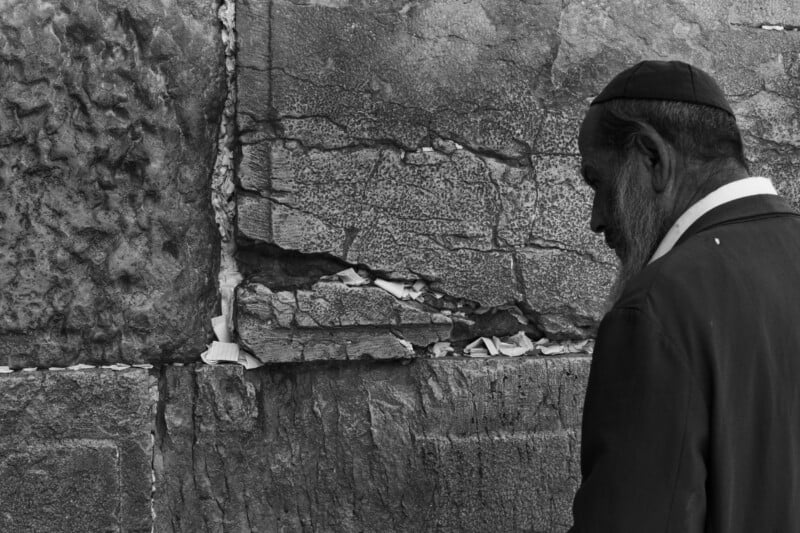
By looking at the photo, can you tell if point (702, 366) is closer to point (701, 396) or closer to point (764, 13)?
point (701, 396)

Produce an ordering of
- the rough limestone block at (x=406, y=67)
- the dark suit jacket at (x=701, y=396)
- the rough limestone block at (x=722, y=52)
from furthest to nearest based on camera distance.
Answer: the rough limestone block at (x=722, y=52)
the rough limestone block at (x=406, y=67)
the dark suit jacket at (x=701, y=396)

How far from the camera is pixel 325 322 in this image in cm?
271

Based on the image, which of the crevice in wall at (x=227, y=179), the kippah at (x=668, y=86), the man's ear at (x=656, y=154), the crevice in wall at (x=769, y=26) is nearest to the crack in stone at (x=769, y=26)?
the crevice in wall at (x=769, y=26)

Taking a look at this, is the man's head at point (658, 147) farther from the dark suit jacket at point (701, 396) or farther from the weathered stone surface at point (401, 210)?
the weathered stone surface at point (401, 210)

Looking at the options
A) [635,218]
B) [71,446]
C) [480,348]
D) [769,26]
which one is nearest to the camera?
[635,218]

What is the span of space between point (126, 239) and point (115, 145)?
10.3 inches

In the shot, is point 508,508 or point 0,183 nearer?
point 0,183

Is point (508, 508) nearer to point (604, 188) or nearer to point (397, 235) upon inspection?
point (397, 235)

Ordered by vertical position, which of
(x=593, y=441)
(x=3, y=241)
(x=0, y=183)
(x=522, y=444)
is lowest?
(x=522, y=444)

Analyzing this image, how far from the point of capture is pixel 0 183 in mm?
2498

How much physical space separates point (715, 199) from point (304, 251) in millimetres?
1327

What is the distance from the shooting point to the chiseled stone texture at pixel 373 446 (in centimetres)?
269

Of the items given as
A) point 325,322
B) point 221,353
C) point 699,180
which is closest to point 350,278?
point 325,322

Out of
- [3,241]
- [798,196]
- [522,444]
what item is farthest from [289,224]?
[798,196]
